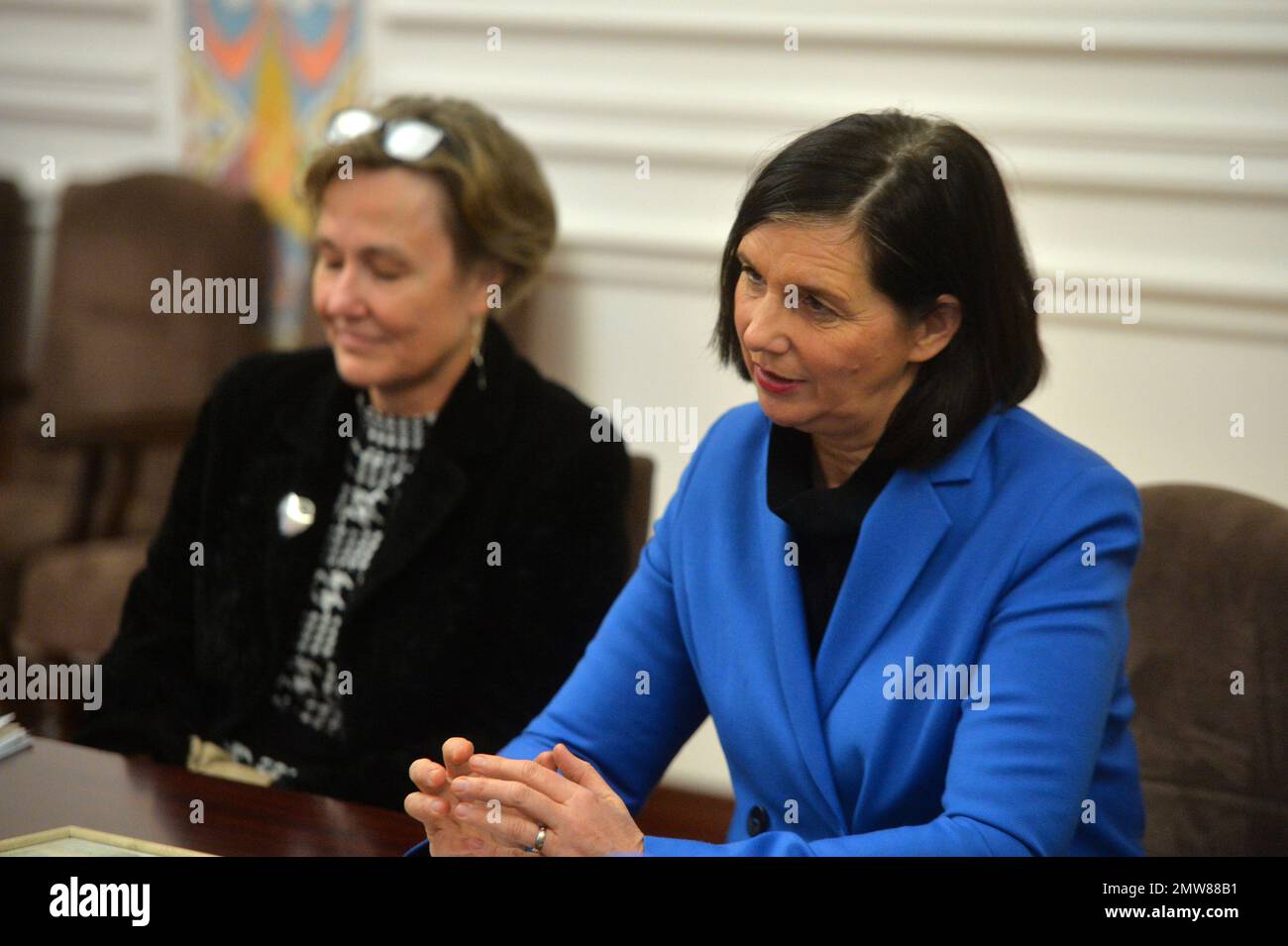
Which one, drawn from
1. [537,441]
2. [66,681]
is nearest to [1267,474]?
[537,441]

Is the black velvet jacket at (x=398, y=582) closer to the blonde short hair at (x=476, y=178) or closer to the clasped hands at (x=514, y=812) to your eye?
the blonde short hair at (x=476, y=178)

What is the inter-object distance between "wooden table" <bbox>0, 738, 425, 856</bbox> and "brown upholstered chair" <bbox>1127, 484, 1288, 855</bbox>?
3.32ft

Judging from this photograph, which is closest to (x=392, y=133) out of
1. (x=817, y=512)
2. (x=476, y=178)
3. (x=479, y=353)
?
(x=476, y=178)

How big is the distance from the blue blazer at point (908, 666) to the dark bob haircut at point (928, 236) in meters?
0.05

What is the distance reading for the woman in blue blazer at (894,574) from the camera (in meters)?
1.51

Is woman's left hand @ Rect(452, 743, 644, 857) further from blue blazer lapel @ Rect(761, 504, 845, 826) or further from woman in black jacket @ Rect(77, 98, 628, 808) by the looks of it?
woman in black jacket @ Rect(77, 98, 628, 808)

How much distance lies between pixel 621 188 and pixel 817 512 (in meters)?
1.83

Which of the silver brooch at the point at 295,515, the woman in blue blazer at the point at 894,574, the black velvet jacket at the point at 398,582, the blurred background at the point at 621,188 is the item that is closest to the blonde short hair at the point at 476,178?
the black velvet jacket at the point at 398,582

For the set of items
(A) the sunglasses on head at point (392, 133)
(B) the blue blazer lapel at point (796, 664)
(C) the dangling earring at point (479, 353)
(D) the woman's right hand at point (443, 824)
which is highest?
(A) the sunglasses on head at point (392, 133)

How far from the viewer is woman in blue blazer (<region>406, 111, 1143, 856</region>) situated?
1512 millimetres

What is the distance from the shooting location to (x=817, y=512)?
66.7 inches

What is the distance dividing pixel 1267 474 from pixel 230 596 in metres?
1.82

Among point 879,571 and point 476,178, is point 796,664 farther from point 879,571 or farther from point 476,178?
point 476,178

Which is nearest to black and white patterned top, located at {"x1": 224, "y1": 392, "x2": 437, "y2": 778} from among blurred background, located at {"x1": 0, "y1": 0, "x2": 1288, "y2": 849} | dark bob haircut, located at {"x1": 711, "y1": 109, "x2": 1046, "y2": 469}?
dark bob haircut, located at {"x1": 711, "y1": 109, "x2": 1046, "y2": 469}
